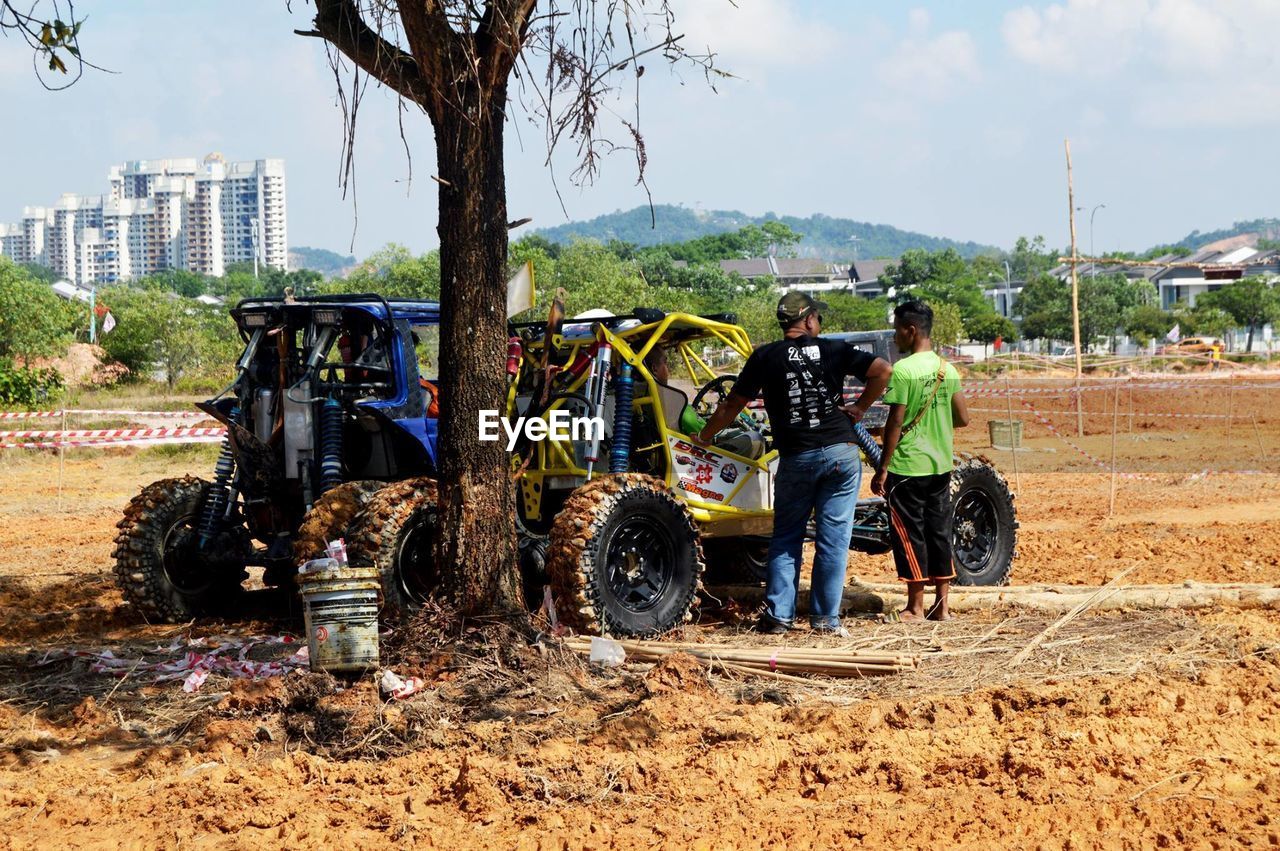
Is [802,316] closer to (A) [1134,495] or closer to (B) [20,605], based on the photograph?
(B) [20,605]

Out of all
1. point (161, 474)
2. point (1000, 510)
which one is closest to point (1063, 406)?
point (161, 474)

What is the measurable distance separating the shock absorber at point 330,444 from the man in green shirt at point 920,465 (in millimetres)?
3556

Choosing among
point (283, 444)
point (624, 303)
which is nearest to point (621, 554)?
point (283, 444)

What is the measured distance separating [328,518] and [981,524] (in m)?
4.85

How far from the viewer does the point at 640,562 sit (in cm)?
863

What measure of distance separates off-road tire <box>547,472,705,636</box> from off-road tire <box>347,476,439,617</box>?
826 millimetres

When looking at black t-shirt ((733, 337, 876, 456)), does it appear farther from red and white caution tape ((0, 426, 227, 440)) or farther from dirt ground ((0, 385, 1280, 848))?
red and white caution tape ((0, 426, 227, 440))

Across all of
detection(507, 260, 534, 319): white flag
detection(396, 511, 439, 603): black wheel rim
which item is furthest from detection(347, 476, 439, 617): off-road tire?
detection(507, 260, 534, 319): white flag

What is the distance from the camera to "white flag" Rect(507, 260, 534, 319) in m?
→ 9.11

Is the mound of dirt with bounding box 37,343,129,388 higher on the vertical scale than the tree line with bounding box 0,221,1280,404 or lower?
lower

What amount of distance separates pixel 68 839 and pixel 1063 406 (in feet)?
118

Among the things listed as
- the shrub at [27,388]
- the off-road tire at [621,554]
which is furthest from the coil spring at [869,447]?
the shrub at [27,388]

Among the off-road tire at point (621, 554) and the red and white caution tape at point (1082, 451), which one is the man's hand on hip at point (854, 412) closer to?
the off-road tire at point (621, 554)

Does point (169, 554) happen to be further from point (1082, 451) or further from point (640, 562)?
point (1082, 451)
